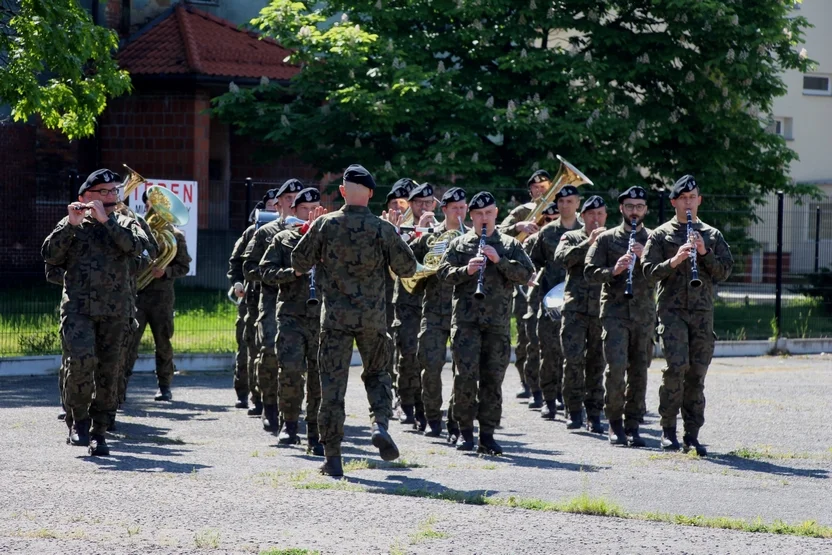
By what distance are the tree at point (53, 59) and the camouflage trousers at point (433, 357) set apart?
7.90 metres

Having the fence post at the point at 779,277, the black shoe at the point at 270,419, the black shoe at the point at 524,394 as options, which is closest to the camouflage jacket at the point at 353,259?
the black shoe at the point at 270,419

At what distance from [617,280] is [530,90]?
12.7 meters

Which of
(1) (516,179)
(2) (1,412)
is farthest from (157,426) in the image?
(1) (516,179)

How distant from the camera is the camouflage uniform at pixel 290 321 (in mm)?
11289

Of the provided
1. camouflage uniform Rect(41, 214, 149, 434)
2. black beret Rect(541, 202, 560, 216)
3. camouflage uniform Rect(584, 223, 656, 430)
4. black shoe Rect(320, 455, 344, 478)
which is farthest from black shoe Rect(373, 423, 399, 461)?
black beret Rect(541, 202, 560, 216)

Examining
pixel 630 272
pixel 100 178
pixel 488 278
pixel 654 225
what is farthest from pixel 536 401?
pixel 654 225

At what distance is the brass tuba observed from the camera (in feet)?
45.2

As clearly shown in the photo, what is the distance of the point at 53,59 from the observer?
18.0 meters

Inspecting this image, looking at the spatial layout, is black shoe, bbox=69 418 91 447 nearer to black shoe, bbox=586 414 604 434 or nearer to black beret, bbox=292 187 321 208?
black beret, bbox=292 187 321 208

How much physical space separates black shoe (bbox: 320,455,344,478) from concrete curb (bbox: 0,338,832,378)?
730 cm

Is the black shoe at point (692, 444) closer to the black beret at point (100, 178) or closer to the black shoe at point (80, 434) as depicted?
the black shoe at point (80, 434)

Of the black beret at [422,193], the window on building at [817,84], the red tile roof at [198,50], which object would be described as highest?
the window on building at [817,84]

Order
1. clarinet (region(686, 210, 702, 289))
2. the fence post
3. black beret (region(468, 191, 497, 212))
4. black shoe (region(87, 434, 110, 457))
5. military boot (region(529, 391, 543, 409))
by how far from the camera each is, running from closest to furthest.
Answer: black shoe (region(87, 434, 110, 457))
clarinet (region(686, 210, 702, 289))
black beret (region(468, 191, 497, 212))
military boot (region(529, 391, 543, 409))
the fence post

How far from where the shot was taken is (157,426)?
41.6 ft
